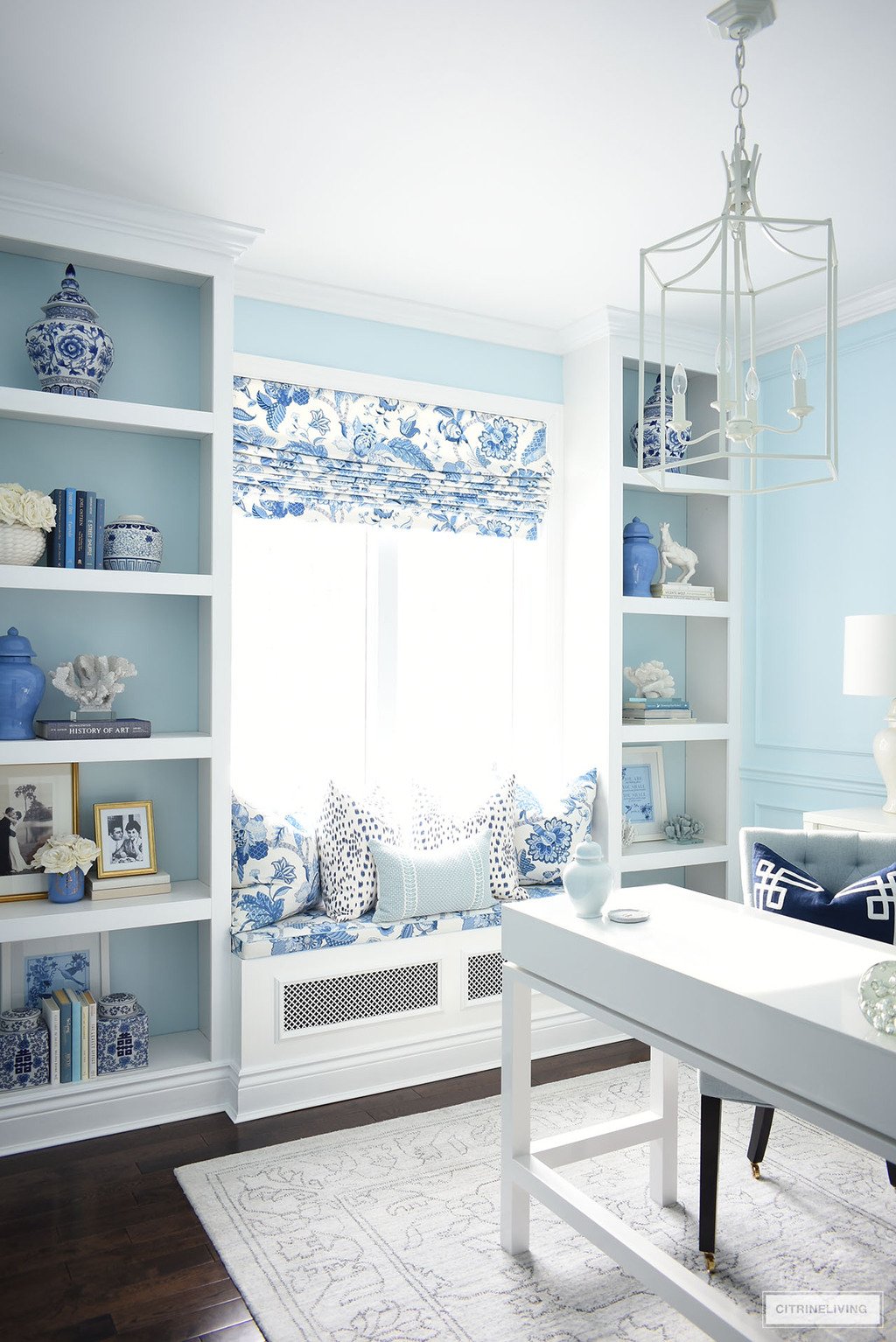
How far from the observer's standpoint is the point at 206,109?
2.48 metres

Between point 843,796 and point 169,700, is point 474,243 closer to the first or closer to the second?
point 169,700

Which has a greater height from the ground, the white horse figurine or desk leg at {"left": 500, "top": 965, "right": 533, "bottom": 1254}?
the white horse figurine

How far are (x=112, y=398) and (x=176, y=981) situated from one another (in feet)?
6.38

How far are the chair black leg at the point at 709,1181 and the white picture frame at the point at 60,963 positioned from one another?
193cm

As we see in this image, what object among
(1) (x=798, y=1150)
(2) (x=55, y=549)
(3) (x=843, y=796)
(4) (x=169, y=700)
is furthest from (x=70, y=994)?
(3) (x=843, y=796)

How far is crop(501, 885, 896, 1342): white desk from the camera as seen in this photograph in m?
1.64

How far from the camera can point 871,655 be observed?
11.0ft

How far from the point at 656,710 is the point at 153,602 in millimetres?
2078

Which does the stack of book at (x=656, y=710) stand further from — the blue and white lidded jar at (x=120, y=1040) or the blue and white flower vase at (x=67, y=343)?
the blue and white flower vase at (x=67, y=343)

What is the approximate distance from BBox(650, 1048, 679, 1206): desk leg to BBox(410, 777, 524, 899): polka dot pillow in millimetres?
1188

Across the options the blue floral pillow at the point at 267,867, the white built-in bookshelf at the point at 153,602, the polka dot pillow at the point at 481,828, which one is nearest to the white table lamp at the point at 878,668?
the polka dot pillow at the point at 481,828

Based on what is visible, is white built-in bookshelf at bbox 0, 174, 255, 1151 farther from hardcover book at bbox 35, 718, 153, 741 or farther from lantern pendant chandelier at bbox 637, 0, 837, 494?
lantern pendant chandelier at bbox 637, 0, 837, 494

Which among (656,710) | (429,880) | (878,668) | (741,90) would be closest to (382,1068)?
(429,880)

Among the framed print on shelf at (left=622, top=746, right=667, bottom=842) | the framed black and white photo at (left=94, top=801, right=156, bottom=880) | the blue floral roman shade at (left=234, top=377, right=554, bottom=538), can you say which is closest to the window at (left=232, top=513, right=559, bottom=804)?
the blue floral roman shade at (left=234, top=377, right=554, bottom=538)
